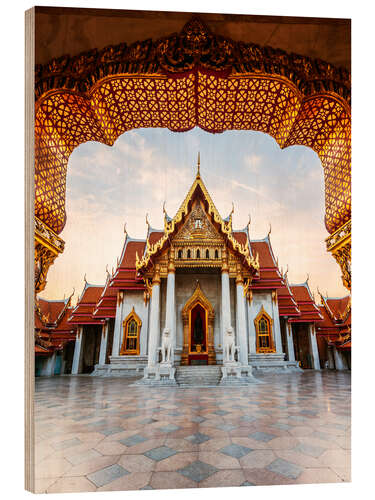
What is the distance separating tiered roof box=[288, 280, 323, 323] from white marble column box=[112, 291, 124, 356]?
6.06 metres

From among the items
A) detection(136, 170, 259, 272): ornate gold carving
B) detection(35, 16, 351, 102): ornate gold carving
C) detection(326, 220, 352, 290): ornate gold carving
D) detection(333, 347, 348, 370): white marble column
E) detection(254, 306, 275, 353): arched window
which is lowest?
detection(333, 347, 348, 370): white marble column

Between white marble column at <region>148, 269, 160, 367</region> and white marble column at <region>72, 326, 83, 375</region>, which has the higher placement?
white marble column at <region>148, 269, 160, 367</region>

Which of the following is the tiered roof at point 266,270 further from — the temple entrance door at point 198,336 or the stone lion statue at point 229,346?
the stone lion statue at point 229,346

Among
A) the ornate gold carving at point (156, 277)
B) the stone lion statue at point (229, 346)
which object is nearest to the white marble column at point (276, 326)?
the stone lion statue at point (229, 346)

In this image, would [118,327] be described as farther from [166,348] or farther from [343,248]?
[343,248]

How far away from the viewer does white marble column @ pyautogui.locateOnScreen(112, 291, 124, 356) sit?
915 cm

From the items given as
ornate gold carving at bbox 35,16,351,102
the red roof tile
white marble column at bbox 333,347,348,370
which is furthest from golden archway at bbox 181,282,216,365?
ornate gold carving at bbox 35,16,351,102

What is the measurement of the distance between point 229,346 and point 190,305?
2.15m

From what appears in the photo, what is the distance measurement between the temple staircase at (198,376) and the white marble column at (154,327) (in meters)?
0.69

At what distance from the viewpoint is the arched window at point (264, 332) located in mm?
9406

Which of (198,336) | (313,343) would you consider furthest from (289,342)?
(198,336)

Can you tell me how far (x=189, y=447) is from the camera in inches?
90.7

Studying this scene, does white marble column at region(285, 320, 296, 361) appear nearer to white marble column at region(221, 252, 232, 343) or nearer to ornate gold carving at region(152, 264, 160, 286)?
white marble column at region(221, 252, 232, 343)
